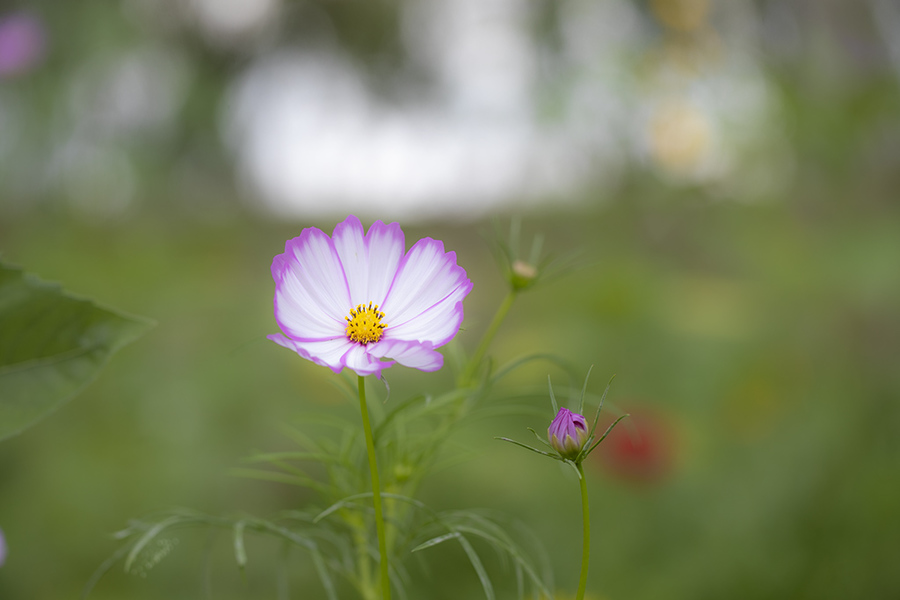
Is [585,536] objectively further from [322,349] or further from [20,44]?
[20,44]

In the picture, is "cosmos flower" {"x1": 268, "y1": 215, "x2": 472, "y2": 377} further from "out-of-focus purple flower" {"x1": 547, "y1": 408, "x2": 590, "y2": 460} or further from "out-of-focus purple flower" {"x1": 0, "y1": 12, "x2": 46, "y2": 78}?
"out-of-focus purple flower" {"x1": 0, "y1": 12, "x2": 46, "y2": 78}

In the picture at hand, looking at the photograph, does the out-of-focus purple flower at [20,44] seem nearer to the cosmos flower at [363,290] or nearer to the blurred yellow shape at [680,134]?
the blurred yellow shape at [680,134]

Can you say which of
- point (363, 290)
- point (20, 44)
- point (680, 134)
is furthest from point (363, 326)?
point (20, 44)

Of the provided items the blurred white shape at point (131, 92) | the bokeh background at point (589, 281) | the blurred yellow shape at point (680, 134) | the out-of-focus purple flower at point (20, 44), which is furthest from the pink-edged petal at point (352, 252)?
the blurred white shape at point (131, 92)

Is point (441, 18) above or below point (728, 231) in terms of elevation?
above

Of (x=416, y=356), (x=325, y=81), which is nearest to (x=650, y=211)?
(x=325, y=81)

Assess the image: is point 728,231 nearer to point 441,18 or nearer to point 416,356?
point 441,18

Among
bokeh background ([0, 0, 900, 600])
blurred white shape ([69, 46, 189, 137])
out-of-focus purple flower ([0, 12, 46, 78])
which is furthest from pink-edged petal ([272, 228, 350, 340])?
blurred white shape ([69, 46, 189, 137])
